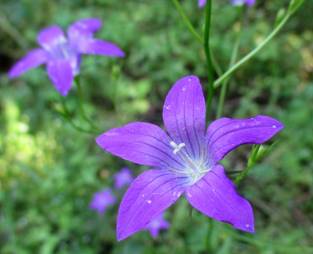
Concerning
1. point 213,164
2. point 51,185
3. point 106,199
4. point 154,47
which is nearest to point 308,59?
point 154,47

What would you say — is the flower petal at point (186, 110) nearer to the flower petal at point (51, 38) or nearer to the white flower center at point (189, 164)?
the white flower center at point (189, 164)

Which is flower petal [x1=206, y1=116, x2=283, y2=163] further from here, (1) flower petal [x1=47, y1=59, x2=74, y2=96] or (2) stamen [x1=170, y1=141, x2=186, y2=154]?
(1) flower petal [x1=47, y1=59, x2=74, y2=96]

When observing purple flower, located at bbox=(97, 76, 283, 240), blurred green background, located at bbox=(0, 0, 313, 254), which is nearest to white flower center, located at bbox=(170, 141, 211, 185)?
purple flower, located at bbox=(97, 76, 283, 240)

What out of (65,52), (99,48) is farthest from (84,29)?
(99,48)

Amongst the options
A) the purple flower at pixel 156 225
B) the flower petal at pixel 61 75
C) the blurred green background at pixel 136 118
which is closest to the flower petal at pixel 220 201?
the flower petal at pixel 61 75

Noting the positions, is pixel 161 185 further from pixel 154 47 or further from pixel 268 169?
pixel 154 47

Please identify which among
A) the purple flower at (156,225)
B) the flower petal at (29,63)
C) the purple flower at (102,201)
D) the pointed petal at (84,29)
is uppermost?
the pointed petal at (84,29)

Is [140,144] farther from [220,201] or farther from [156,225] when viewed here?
[156,225]
